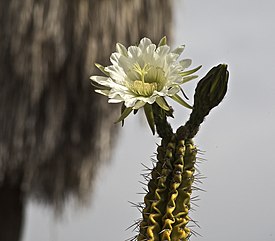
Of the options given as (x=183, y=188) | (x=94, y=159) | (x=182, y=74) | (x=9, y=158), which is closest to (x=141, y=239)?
(x=183, y=188)

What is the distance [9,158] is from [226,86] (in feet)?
11.3

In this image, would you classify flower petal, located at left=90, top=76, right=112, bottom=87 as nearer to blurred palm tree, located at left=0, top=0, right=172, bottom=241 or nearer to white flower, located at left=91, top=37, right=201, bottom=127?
white flower, located at left=91, top=37, right=201, bottom=127

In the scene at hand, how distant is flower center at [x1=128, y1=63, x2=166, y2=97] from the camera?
2.69ft

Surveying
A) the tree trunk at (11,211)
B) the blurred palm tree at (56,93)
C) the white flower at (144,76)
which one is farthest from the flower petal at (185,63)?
the tree trunk at (11,211)

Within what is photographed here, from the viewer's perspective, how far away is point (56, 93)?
4266mm

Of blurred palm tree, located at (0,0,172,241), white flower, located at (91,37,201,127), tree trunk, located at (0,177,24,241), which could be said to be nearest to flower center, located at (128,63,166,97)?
white flower, located at (91,37,201,127)

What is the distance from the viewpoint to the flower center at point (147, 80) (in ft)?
2.69

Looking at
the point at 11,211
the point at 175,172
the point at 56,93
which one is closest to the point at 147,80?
the point at 175,172

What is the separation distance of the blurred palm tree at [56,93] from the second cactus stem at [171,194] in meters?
3.27

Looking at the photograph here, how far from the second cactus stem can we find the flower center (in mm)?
60

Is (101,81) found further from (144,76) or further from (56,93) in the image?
(56,93)

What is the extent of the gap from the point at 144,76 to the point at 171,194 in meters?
0.14

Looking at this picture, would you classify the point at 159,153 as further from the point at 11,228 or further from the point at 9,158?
the point at 11,228

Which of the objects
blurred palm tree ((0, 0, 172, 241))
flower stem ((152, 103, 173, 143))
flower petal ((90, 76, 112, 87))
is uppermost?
blurred palm tree ((0, 0, 172, 241))
